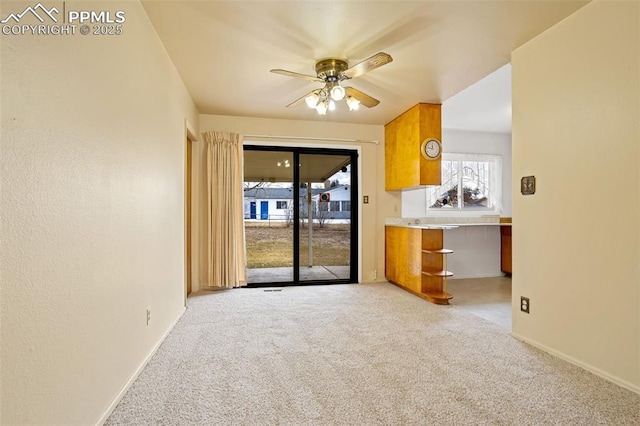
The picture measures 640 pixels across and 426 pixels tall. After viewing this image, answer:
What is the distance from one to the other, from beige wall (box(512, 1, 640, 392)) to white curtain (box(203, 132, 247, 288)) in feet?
10.7

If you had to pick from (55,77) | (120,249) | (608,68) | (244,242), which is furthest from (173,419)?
(608,68)

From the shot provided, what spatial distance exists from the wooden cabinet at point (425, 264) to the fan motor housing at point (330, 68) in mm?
2136

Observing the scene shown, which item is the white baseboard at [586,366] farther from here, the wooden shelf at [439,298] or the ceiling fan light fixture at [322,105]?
the ceiling fan light fixture at [322,105]

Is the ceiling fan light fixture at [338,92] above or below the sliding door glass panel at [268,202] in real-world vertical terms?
Result: above

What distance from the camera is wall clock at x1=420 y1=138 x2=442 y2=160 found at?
13.2ft

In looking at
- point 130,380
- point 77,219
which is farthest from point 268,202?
point 77,219

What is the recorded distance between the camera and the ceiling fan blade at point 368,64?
227cm

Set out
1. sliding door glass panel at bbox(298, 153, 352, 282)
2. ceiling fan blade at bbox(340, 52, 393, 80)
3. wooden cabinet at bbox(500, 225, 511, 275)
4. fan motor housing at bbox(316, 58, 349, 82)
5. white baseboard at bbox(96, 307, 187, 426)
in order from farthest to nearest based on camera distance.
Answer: wooden cabinet at bbox(500, 225, 511, 275) < sliding door glass panel at bbox(298, 153, 352, 282) < fan motor housing at bbox(316, 58, 349, 82) < ceiling fan blade at bbox(340, 52, 393, 80) < white baseboard at bbox(96, 307, 187, 426)

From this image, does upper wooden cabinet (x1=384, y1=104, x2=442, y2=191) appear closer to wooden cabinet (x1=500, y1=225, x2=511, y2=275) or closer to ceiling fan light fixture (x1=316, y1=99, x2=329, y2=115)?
ceiling fan light fixture (x1=316, y1=99, x2=329, y2=115)

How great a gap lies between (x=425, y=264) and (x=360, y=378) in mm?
2270

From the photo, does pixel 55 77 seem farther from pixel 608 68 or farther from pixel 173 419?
pixel 608 68

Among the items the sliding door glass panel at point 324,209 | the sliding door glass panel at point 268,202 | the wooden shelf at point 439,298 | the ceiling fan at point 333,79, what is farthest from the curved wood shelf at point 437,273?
the ceiling fan at point 333,79

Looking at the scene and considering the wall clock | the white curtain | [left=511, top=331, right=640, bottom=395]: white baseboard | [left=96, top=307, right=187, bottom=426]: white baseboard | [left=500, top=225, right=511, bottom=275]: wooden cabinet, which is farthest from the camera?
[left=500, top=225, right=511, bottom=275]: wooden cabinet

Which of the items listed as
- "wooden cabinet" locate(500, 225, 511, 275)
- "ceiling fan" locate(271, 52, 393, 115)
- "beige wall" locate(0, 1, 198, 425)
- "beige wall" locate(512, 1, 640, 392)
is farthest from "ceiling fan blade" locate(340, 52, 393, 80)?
"wooden cabinet" locate(500, 225, 511, 275)
